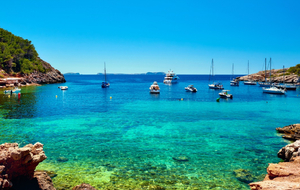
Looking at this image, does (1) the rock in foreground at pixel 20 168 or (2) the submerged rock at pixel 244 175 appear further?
(2) the submerged rock at pixel 244 175

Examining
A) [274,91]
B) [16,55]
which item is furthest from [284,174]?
[16,55]

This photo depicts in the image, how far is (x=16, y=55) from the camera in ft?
351

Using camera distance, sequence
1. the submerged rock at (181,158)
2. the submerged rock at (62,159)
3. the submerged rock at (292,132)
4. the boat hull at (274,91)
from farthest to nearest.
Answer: the boat hull at (274,91) → the submerged rock at (292,132) → the submerged rock at (181,158) → the submerged rock at (62,159)

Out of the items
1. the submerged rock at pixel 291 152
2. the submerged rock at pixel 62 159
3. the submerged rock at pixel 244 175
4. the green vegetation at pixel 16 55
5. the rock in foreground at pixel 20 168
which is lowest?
the submerged rock at pixel 244 175

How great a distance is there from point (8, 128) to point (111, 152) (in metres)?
16.9

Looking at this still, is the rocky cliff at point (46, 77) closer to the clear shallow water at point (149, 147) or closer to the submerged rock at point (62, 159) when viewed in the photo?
the clear shallow water at point (149, 147)

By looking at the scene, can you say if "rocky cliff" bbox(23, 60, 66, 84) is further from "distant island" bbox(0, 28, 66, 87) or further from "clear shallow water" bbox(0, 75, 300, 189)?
"clear shallow water" bbox(0, 75, 300, 189)

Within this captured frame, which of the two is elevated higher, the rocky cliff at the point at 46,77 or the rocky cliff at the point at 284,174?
the rocky cliff at the point at 46,77

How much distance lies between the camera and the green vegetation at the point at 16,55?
99938 millimetres

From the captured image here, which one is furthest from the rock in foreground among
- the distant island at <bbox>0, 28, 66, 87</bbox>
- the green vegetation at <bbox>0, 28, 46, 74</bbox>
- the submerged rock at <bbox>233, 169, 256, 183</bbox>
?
the green vegetation at <bbox>0, 28, 46, 74</bbox>

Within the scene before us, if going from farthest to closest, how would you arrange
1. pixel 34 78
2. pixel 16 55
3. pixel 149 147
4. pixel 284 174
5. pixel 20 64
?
pixel 34 78, pixel 20 64, pixel 16 55, pixel 149 147, pixel 284 174

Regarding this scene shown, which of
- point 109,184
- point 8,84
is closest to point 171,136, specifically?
point 109,184

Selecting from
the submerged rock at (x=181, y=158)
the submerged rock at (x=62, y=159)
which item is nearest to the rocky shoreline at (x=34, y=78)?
the submerged rock at (x=62, y=159)

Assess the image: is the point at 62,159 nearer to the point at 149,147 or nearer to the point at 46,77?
the point at 149,147
